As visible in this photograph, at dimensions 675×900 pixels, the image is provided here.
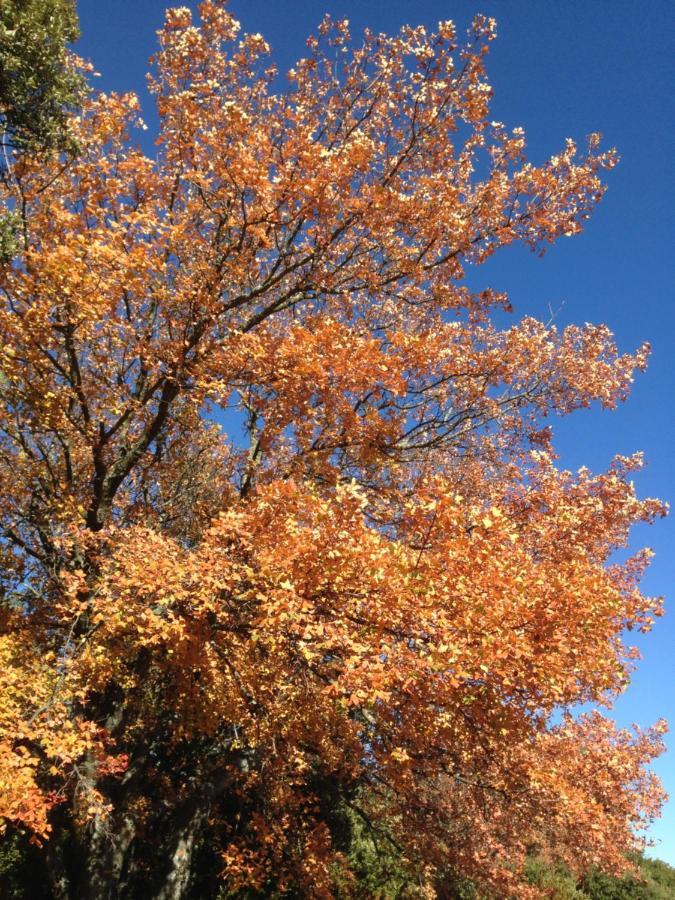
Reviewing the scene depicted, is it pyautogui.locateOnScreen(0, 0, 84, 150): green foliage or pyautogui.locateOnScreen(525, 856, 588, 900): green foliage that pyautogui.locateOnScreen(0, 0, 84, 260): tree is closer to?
pyautogui.locateOnScreen(0, 0, 84, 150): green foliage

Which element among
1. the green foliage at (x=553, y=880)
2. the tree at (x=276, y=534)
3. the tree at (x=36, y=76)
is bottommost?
the green foliage at (x=553, y=880)

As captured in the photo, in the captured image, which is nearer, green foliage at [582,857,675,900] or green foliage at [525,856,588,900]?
green foliage at [525,856,588,900]

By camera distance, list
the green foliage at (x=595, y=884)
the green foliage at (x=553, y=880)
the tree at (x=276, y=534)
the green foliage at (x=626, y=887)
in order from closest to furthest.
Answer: the tree at (x=276, y=534)
the green foliage at (x=553, y=880)
the green foliage at (x=595, y=884)
the green foliage at (x=626, y=887)

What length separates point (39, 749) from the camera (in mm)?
9414

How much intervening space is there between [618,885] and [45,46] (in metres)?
33.9

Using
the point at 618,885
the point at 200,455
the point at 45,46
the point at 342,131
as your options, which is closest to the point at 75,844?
the point at 200,455

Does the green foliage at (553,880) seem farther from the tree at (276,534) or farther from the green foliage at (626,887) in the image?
the tree at (276,534)

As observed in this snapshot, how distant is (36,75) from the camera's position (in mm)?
11023

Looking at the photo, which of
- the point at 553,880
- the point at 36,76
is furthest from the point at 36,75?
the point at 553,880

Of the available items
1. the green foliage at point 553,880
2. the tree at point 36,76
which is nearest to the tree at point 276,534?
the tree at point 36,76

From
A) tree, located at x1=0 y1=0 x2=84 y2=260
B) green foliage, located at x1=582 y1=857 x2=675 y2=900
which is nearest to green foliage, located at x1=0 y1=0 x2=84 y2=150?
tree, located at x1=0 y1=0 x2=84 y2=260

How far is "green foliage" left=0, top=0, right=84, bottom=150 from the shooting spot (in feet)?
34.7

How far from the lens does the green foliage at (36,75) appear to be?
10.6 metres

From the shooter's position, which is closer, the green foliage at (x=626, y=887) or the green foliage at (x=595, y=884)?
the green foliage at (x=595, y=884)
